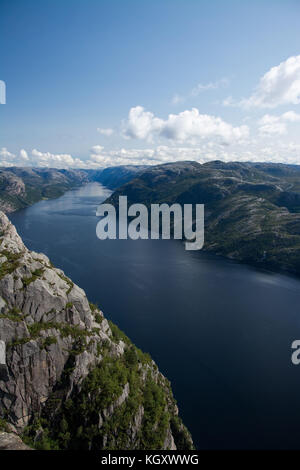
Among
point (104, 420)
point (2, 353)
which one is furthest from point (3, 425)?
point (104, 420)

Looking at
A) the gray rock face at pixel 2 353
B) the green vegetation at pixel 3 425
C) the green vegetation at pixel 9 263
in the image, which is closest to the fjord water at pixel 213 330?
the green vegetation at pixel 3 425

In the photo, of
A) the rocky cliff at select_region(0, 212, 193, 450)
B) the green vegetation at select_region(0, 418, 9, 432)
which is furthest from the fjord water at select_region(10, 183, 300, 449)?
the green vegetation at select_region(0, 418, 9, 432)

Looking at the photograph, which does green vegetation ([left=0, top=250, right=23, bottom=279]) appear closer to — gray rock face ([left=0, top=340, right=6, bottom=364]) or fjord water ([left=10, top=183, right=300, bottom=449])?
gray rock face ([left=0, top=340, right=6, bottom=364])

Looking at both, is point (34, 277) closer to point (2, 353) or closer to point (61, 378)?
point (2, 353)

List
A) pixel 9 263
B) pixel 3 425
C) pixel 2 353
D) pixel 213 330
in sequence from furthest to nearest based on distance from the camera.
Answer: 1. pixel 213 330
2. pixel 9 263
3. pixel 2 353
4. pixel 3 425

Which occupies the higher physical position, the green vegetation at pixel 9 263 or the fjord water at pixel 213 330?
the green vegetation at pixel 9 263

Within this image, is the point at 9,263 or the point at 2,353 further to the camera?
Result: the point at 9,263

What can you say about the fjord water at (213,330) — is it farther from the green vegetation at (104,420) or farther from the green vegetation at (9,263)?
the green vegetation at (9,263)

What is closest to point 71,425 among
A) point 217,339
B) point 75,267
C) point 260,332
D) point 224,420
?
point 224,420
